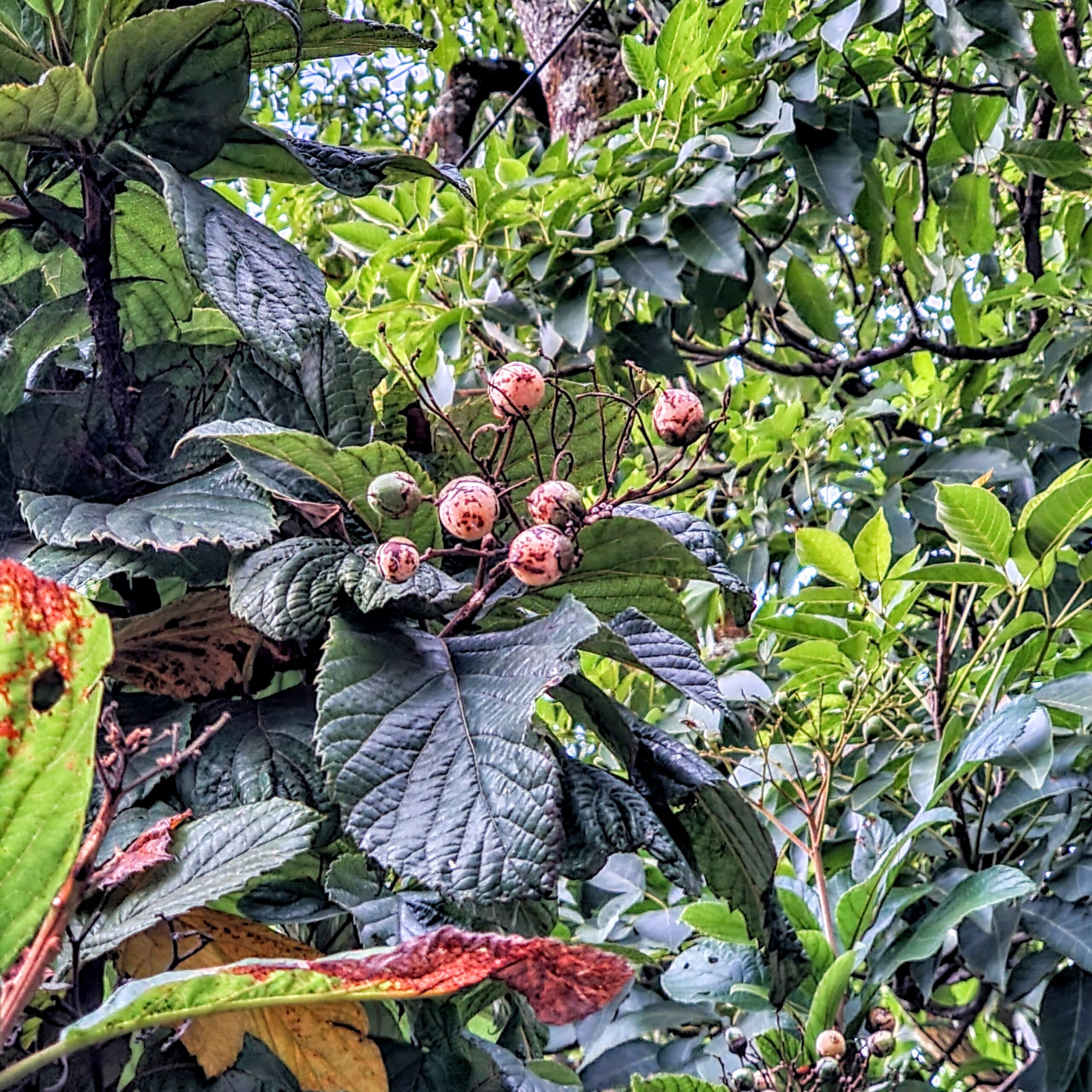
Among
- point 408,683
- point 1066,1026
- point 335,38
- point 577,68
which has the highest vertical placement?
point 335,38

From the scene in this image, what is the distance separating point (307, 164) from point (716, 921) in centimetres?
55

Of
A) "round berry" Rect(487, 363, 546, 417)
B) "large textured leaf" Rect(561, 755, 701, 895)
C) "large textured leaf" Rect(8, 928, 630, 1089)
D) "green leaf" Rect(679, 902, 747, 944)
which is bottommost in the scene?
"green leaf" Rect(679, 902, 747, 944)

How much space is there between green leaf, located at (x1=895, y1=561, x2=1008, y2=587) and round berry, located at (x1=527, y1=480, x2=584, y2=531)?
0.51 metres

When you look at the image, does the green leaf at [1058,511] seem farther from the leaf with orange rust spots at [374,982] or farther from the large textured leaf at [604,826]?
the leaf with orange rust spots at [374,982]

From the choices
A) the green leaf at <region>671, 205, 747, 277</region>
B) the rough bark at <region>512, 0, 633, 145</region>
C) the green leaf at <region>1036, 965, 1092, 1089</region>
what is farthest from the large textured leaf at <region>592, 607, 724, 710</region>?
the rough bark at <region>512, 0, 633, 145</region>

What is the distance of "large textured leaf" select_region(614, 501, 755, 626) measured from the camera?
0.49 m

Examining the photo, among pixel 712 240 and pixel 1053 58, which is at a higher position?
pixel 1053 58

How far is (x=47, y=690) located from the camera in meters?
0.26

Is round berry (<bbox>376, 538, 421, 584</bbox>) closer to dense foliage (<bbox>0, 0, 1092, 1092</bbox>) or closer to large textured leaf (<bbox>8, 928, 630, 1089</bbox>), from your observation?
dense foliage (<bbox>0, 0, 1092, 1092</bbox>)

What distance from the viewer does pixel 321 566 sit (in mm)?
464

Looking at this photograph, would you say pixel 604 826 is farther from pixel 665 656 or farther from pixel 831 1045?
pixel 831 1045

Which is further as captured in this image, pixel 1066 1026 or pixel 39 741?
pixel 1066 1026

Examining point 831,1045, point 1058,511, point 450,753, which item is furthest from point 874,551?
point 450,753

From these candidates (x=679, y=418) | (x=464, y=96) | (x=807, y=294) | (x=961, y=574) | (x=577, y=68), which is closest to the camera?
(x=679, y=418)
